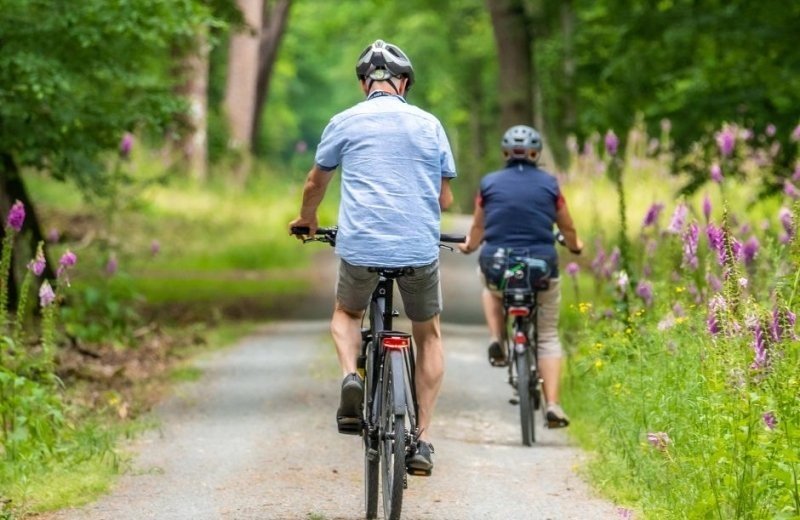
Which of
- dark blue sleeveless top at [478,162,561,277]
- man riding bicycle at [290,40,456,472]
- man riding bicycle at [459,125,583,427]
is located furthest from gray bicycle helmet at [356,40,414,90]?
dark blue sleeveless top at [478,162,561,277]

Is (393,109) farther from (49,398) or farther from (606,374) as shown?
(49,398)

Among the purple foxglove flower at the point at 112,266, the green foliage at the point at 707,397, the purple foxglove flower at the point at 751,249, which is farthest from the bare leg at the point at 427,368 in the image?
the purple foxglove flower at the point at 112,266

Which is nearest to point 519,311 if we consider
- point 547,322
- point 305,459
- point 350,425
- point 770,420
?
point 547,322

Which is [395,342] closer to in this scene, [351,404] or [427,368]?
[351,404]

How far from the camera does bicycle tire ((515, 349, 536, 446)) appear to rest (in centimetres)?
1055

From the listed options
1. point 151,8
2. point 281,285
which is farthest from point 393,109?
point 281,285

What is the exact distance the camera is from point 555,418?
10.6m

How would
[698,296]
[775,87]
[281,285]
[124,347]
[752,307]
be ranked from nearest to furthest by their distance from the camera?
[752,307] → [698,296] → [124,347] → [775,87] → [281,285]

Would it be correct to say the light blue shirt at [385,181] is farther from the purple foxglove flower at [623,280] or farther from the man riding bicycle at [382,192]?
the purple foxglove flower at [623,280]

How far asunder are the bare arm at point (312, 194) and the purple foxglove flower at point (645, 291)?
344cm

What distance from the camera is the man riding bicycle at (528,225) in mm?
10812

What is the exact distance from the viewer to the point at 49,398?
9641 mm

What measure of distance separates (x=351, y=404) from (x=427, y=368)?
1.89 feet

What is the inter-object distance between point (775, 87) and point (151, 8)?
6.88m
